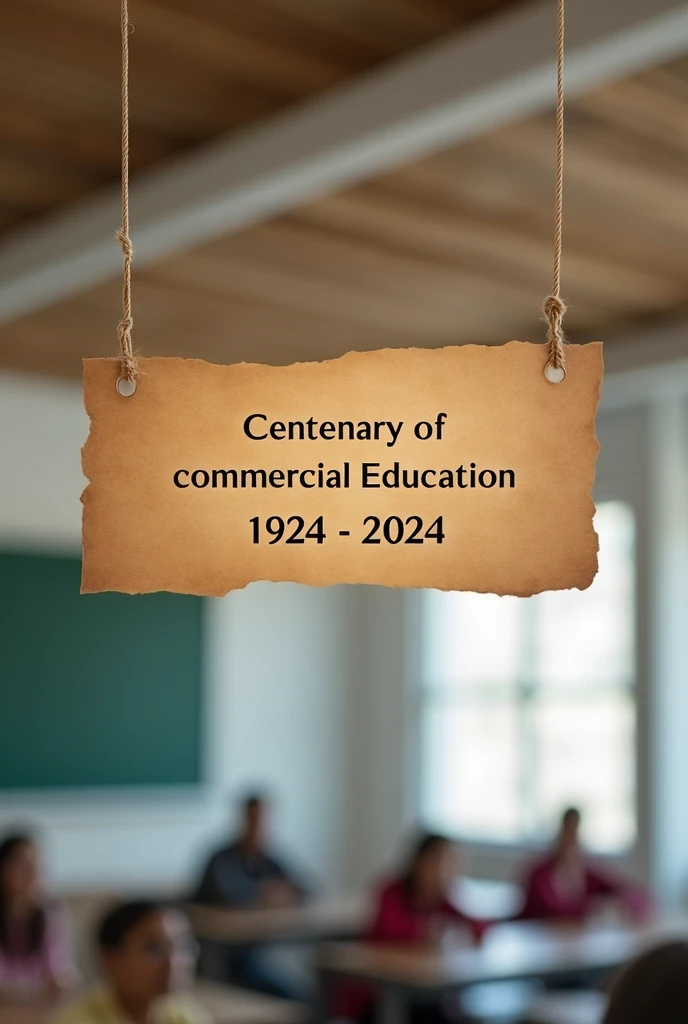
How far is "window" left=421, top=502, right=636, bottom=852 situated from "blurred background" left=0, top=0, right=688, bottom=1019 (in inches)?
0.8

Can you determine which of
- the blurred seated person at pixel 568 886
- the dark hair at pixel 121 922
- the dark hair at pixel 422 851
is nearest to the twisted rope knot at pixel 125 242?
the dark hair at pixel 121 922

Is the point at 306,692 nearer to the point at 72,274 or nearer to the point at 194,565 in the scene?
the point at 72,274

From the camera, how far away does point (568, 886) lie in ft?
21.5

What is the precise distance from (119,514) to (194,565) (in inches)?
2.8

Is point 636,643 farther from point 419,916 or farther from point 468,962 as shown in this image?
point 468,962

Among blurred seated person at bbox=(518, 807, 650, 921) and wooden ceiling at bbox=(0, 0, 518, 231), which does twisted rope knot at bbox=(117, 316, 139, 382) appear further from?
blurred seated person at bbox=(518, 807, 650, 921)

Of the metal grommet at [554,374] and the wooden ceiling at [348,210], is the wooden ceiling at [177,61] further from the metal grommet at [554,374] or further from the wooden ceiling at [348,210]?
the metal grommet at [554,374]

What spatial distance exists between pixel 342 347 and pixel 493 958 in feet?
10.2

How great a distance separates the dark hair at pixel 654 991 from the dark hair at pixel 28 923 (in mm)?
4475

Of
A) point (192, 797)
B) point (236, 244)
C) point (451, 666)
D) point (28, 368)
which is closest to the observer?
point (236, 244)

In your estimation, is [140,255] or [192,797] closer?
[140,255]

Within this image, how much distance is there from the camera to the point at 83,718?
7.11 m

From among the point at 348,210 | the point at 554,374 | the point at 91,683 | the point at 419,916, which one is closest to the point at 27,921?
the point at 419,916

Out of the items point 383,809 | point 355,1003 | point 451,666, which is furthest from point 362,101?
point 383,809
